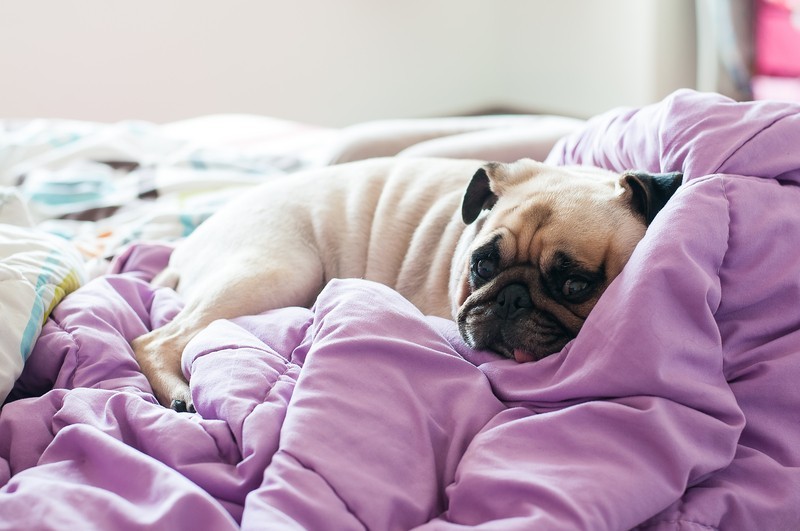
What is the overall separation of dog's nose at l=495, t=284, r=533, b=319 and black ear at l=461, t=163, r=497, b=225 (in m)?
0.29

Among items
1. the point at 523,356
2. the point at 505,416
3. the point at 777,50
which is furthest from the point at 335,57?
the point at 505,416

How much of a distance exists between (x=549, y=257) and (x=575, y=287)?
0.26ft

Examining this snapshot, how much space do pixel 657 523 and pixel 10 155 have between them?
293 cm

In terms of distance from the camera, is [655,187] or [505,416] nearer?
[505,416]

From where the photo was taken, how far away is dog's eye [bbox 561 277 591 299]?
1.54 metres

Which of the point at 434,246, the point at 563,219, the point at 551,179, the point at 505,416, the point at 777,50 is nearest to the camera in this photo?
the point at 505,416

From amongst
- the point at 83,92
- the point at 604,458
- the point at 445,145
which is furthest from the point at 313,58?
the point at 604,458

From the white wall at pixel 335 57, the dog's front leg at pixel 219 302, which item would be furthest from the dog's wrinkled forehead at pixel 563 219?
the white wall at pixel 335 57

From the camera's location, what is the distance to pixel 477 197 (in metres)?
1.87

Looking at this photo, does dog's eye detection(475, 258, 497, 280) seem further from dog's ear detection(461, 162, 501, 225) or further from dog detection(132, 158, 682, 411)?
dog's ear detection(461, 162, 501, 225)

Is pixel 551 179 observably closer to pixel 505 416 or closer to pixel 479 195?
pixel 479 195

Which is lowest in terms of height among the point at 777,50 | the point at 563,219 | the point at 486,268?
the point at 777,50

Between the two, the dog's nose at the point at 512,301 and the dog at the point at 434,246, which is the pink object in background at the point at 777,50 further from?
the dog's nose at the point at 512,301

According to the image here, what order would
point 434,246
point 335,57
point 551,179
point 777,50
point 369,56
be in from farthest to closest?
point 369,56
point 335,57
point 777,50
point 434,246
point 551,179
